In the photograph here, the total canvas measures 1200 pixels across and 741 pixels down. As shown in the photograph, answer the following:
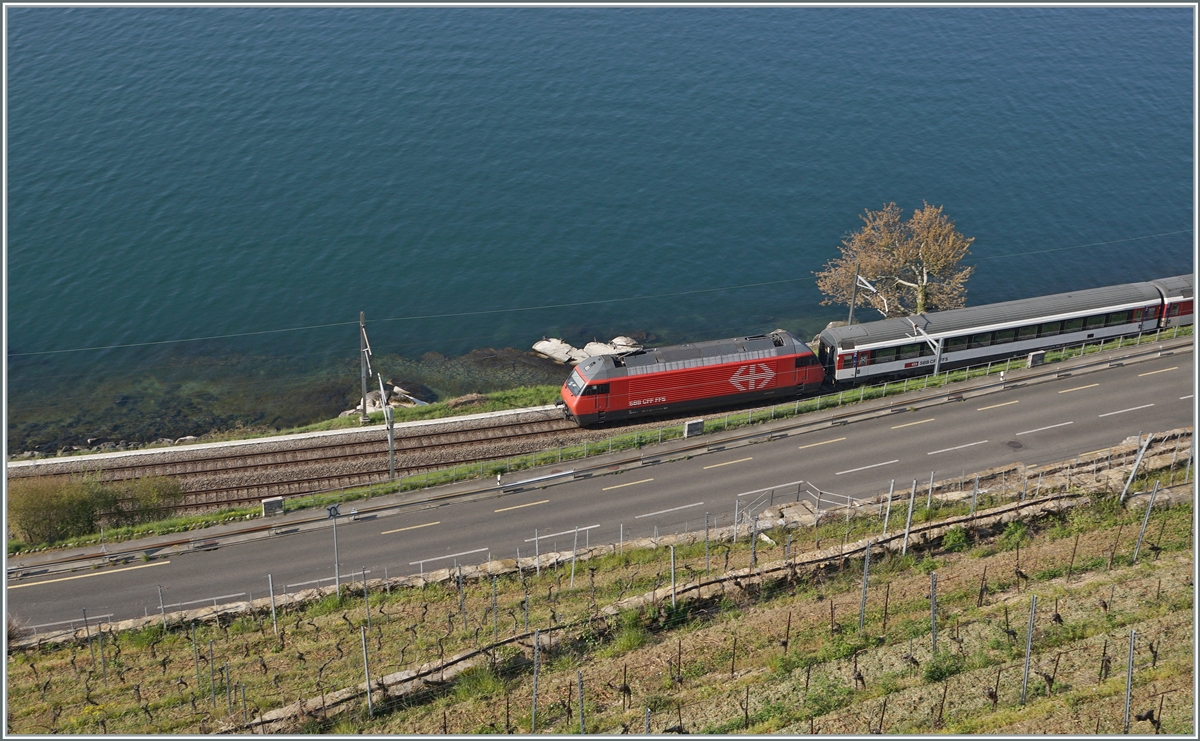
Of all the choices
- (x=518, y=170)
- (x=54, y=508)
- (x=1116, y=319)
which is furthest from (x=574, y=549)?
(x=518, y=170)

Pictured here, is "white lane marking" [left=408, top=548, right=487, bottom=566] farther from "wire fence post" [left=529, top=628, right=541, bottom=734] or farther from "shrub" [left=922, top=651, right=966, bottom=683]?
"shrub" [left=922, top=651, right=966, bottom=683]

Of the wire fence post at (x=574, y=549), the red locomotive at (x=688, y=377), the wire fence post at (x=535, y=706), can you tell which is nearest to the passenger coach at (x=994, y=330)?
the red locomotive at (x=688, y=377)

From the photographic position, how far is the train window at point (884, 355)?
64375mm

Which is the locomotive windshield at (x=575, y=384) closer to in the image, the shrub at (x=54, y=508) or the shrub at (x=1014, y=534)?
the shrub at (x=54, y=508)

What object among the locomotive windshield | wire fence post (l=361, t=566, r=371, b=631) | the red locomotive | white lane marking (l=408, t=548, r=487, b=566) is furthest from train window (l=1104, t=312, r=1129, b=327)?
wire fence post (l=361, t=566, r=371, b=631)

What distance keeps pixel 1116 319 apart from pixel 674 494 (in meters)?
34.8

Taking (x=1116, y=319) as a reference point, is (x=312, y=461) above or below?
below

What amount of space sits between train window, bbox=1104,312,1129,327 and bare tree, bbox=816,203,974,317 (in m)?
9.53

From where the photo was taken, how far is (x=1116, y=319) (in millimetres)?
68312

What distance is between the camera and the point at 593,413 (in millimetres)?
62125

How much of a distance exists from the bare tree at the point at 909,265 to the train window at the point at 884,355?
782 centimetres

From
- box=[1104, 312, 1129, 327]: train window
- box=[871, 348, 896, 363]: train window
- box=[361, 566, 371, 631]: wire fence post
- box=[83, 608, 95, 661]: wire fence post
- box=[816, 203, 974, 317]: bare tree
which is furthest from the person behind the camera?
box=[816, 203, 974, 317]: bare tree

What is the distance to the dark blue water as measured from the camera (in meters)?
88.6

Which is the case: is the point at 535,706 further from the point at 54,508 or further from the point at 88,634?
the point at 54,508
